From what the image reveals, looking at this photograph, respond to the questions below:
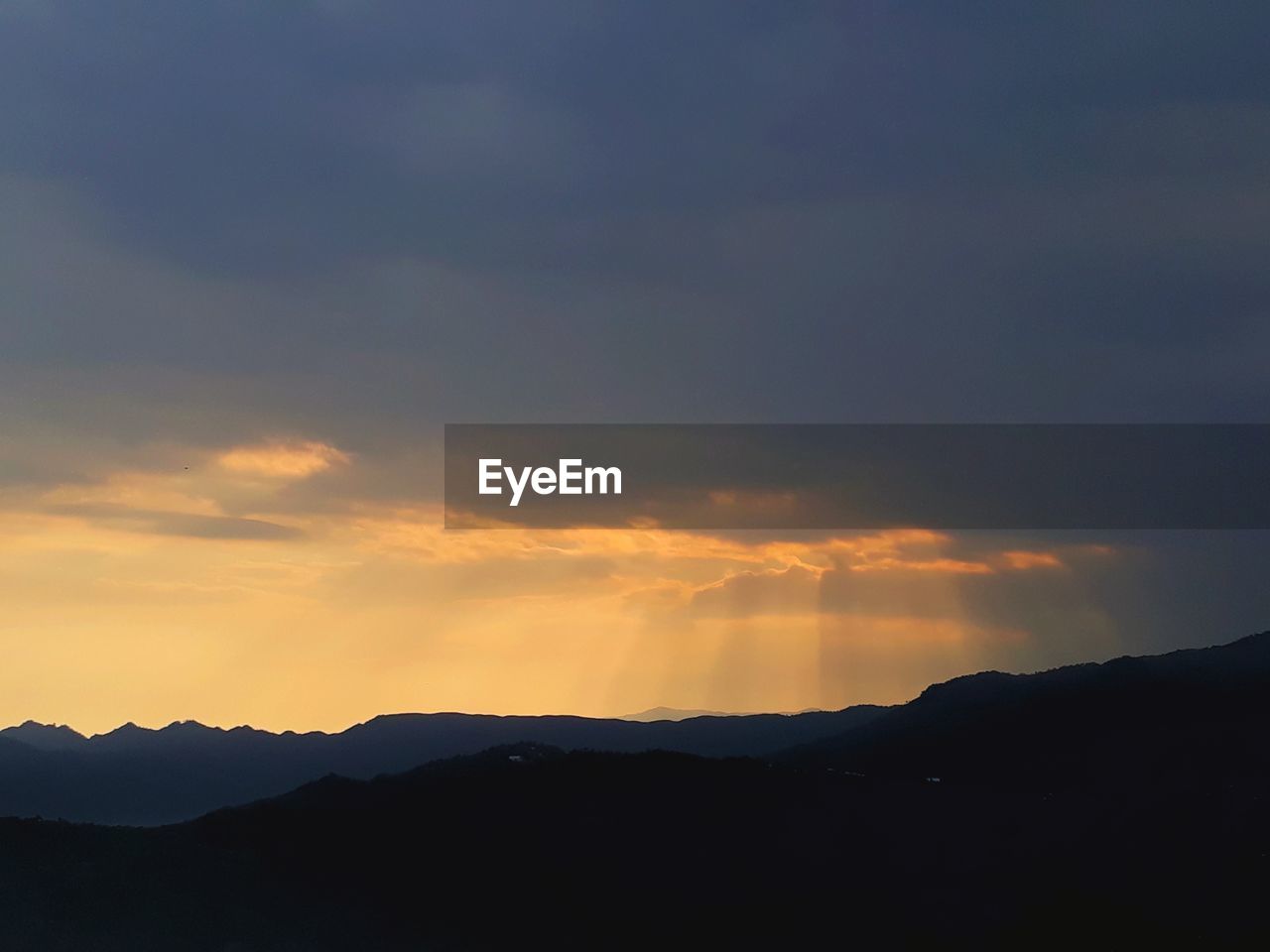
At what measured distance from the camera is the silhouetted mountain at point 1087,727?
142875 mm

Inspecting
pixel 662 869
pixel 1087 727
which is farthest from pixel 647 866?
pixel 1087 727

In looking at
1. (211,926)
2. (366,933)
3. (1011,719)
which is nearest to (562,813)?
(366,933)

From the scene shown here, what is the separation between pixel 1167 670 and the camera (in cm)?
17712

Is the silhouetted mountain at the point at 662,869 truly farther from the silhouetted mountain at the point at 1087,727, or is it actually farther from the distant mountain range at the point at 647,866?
the silhouetted mountain at the point at 1087,727

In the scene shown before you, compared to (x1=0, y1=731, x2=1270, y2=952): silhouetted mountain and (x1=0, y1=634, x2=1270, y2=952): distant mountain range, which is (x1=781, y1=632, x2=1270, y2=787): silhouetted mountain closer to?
(x1=0, y1=634, x2=1270, y2=952): distant mountain range

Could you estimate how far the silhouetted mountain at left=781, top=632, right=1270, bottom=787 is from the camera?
143 m

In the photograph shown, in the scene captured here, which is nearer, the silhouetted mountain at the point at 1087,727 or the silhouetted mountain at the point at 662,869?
the silhouetted mountain at the point at 662,869

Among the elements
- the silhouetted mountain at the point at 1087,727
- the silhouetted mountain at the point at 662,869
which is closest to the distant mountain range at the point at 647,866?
the silhouetted mountain at the point at 662,869

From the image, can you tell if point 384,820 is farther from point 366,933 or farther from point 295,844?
point 366,933

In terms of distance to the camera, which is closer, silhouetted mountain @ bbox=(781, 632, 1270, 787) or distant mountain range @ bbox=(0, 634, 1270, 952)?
distant mountain range @ bbox=(0, 634, 1270, 952)

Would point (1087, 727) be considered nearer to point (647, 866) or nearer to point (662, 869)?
point (662, 869)

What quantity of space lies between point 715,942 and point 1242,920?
116ft

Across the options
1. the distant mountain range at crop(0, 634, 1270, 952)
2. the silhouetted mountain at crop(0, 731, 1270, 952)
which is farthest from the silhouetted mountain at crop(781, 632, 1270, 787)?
the silhouetted mountain at crop(0, 731, 1270, 952)

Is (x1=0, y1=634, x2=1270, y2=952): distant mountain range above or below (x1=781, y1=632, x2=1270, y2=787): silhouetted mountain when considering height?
below
